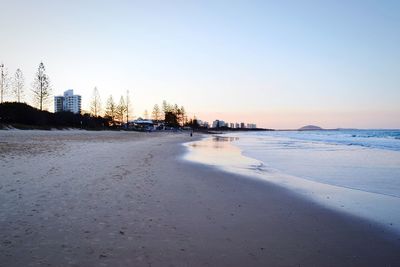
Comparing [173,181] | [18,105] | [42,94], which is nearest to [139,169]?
[173,181]

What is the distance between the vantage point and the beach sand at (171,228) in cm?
432

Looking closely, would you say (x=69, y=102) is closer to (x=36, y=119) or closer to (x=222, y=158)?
(x=36, y=119)

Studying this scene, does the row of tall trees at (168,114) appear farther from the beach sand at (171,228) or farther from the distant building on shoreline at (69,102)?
the beach sand at (171,228)

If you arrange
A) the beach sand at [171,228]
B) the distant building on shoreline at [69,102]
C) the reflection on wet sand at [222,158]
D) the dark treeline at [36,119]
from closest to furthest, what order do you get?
1. the beach sand at [171,228]
2. the reflection on wet sand at [222,158]
3. the dark treeline at [36,119]
4. the distant building on shoreline at [69,102]

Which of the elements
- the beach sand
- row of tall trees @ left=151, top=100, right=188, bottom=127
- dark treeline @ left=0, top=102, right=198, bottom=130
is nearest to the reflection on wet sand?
the beach sand

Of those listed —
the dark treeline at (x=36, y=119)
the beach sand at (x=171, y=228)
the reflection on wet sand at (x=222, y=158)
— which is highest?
the dark treeline at (x=36, y=119)

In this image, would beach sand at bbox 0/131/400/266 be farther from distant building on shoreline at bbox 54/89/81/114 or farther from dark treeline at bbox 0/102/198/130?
distant building on shoreline at bbox 54/89/81/114

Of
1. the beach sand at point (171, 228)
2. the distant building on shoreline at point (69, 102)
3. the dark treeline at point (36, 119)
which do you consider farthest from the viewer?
the distant building on shoreline at point (69, 102)

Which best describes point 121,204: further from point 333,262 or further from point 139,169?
point 139,169

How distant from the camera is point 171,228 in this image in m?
5.51

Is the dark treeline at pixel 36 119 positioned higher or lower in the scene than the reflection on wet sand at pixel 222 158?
higher

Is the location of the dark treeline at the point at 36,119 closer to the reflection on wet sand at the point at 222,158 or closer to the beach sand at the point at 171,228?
the reflection on wet sand at the point at 222,158

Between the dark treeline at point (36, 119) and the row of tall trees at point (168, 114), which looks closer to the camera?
the dark treeline at point (36, 119)

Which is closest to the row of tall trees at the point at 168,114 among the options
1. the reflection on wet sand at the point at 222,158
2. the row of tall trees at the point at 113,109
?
the row of tall trees at the point at 113,109
